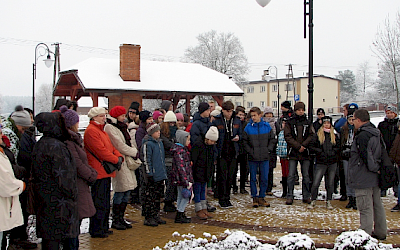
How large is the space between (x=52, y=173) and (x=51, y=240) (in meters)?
0.78

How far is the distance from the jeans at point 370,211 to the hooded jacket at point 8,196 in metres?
4.76

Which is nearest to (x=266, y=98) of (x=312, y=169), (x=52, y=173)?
(x=312, y=169)

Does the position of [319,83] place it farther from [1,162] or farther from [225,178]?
[1,162]

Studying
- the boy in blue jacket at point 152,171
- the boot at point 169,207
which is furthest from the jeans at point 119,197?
the boot at point 169,207

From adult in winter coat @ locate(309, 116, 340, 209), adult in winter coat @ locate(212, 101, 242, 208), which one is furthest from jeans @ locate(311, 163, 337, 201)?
adult in winter coat @ locate(212, 101, 242, 208)

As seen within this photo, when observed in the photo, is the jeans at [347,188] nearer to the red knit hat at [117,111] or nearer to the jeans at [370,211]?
the jeans at [370,211]

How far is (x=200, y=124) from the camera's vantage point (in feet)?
24.6

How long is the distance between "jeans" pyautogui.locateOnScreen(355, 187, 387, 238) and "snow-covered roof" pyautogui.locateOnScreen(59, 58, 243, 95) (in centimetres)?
1588

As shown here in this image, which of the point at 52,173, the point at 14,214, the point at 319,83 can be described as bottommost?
the point at 14,214

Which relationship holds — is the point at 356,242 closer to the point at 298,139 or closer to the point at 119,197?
the point at 119,197

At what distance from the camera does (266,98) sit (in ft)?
258

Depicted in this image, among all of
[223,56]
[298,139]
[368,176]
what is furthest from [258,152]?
[223,56]

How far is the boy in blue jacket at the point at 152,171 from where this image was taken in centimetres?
655

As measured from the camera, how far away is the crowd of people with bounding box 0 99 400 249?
14.6 ft
